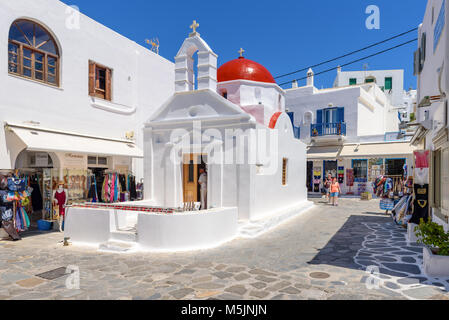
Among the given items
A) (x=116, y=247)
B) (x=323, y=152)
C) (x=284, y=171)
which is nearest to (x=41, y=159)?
(x=116, y=247)

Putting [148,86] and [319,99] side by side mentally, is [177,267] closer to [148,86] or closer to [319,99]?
[148,86]

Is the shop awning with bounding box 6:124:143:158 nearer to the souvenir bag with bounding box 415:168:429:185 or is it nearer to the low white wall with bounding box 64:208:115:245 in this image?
the low white wall with bounding box 64:208:115:245

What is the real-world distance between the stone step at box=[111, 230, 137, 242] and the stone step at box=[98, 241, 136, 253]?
0.12m

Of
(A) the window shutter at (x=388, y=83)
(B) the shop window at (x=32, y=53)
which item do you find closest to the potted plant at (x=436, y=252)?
(B) the shop window at (x=32, y=53)

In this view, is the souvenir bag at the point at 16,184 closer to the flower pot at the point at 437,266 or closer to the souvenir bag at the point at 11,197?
the souvenir bag at the point at 11,197

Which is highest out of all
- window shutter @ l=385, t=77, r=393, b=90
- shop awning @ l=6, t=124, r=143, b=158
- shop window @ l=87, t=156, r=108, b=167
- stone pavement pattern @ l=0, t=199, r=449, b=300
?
window shutter @ l=385, t=77, r=393, b=90

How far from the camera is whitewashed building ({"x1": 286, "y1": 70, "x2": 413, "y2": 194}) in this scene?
19203 mm

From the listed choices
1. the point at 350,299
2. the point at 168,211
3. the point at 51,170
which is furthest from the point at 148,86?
the point at 350,299

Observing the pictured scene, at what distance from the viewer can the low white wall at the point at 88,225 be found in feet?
26.8

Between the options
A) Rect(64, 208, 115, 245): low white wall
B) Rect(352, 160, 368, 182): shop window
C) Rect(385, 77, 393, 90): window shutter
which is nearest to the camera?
Rect(64, 208, 115, 245): low white wall

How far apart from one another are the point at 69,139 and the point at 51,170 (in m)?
1.44

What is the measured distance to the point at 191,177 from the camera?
10.8 m

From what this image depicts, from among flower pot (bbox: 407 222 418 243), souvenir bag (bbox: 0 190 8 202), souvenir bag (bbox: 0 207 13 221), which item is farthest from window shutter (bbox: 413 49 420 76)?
souvenir bag (bbox: 0 207 13 221)

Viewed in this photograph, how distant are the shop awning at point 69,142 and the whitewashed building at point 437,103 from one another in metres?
11.0
